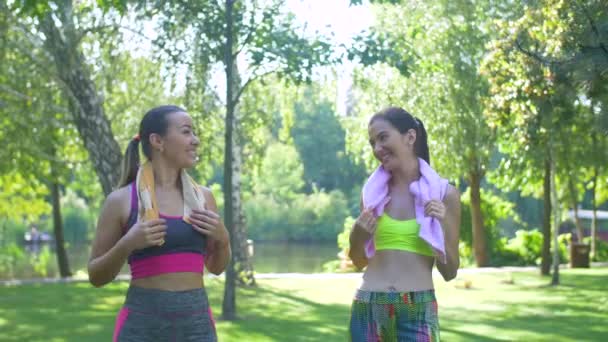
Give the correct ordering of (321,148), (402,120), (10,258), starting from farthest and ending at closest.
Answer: (321,148)
(10,258)
(402,120)

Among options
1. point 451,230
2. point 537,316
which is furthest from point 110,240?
point 537,316

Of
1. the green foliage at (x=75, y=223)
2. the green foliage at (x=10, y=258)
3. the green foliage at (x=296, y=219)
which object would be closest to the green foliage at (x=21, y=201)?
the green foliage at (x=10, y=258)

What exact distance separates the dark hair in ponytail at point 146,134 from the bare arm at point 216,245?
1.00 feet

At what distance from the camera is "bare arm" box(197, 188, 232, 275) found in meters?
3.93

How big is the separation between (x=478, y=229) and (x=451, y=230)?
21334mm

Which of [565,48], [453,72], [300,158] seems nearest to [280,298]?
[453,72]

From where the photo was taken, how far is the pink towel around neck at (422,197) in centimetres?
403

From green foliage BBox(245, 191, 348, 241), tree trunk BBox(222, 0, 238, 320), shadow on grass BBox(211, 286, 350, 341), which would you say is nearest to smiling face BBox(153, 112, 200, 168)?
shadow on grass BBox(211, 286, 350, 341)

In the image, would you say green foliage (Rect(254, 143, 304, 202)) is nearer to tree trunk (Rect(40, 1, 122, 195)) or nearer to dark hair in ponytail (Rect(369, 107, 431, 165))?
tree trunk (Rect(40, 1, 122, 195))

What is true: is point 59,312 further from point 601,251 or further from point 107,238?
point 601,251

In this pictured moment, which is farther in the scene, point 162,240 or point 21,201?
point 21,201

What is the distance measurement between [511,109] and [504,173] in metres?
9.65

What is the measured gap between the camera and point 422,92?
2264 cm

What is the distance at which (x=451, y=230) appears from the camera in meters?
4.12
